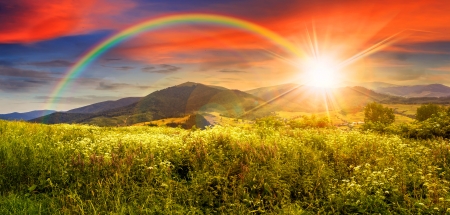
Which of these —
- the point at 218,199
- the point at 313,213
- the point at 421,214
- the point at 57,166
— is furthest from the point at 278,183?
Result: the point at 57,166

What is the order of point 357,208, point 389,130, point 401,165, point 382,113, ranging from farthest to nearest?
point 382,113
point 389,130
point 401,165
point 357,208

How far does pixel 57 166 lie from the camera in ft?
24.2

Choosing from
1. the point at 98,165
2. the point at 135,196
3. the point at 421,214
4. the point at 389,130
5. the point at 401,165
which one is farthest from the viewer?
the point at 389,130

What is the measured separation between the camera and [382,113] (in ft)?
277

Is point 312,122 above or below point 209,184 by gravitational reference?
below

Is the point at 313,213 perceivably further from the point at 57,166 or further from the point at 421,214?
the point at 57,166

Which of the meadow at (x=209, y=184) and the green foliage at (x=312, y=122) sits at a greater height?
the meadow at (x=209, y=184)

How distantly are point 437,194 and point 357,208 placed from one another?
176cm

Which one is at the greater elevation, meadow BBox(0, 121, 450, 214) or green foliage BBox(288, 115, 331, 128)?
meadow BBox(0, 121, 450, 214)

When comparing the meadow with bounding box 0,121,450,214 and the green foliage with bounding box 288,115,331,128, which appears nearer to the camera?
the meadow with bounding box 0,121,450,214

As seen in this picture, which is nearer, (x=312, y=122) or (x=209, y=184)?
(x=209, y=184)

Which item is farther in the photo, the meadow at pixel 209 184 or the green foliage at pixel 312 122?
the green foliage at pixel 312 122

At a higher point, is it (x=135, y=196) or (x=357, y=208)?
(x=135, y=196)

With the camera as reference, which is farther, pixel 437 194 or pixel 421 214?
pixel 437 194
